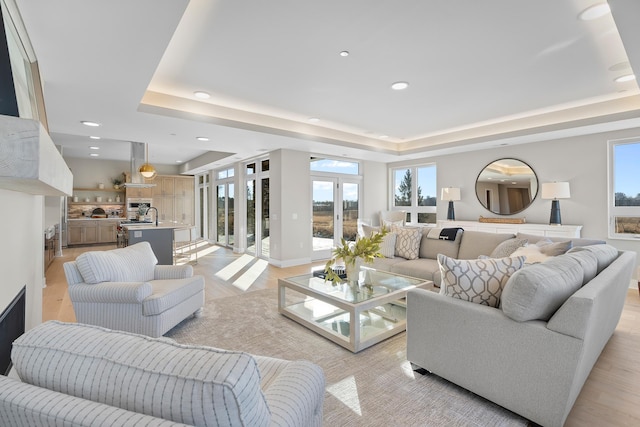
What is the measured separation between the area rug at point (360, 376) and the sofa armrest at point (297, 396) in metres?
0.72

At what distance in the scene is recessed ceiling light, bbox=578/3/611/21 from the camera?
2.10 metres

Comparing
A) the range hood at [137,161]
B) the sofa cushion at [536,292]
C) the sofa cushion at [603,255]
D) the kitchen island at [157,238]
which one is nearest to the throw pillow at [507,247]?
the sofa cushion at [603,255]

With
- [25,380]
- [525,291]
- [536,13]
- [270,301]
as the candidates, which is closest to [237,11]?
[536,13]

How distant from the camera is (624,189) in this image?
4508 mm

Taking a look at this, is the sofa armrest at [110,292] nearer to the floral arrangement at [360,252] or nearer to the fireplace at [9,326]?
the fireplace at [9,326]

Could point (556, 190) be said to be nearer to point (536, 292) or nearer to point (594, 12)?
point (594, 12)

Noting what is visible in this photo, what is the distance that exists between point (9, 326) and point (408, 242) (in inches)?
159

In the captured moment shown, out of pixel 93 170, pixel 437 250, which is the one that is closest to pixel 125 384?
pixel 437 250

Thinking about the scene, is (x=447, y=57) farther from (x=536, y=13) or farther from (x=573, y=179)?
(x=573, y=179)

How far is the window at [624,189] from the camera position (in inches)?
174

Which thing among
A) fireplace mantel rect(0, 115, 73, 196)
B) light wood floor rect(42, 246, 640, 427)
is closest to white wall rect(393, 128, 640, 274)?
light wood floor rect(42, 246, 640, 427)

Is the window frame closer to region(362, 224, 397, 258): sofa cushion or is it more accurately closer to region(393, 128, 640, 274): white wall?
region(393, 128, 640, 274): white wall

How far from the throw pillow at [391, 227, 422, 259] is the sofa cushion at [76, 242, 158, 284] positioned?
318 cm

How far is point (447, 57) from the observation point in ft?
9.34
